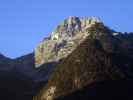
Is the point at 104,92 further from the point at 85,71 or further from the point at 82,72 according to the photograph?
the point at 82,72

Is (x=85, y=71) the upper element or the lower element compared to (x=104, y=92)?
upper

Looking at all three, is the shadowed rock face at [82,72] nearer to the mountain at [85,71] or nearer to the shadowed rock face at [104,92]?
the mountain at [85,71]

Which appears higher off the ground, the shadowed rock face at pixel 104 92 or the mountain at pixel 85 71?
the mountain at pixel 85 71

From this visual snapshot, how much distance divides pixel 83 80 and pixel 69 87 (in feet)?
6.48

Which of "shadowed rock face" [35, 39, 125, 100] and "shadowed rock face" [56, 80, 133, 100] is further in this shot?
"shadowed rock face" [35, 39, 125, 100]

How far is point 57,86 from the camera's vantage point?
49.1 meters

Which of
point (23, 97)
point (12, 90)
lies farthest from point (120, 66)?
point (12, 90)

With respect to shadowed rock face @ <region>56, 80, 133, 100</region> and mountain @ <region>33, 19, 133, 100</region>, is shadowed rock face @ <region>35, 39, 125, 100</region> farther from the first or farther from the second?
shadowed rock face @ <region>56, 80, 133, 100</region>

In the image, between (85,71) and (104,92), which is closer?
(104,92)

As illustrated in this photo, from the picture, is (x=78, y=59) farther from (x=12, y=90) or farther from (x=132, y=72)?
(x=12, y=90)

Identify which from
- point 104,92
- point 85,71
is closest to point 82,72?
point 85,71

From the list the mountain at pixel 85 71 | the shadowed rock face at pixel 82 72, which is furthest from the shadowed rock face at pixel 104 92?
the shadowed rock face at pixel 82 72

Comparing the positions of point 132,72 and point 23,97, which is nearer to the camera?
A: point 132,72

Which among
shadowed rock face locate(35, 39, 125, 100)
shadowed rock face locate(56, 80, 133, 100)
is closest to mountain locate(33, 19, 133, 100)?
shadowed rock face locate(35, 39, 125, 100)
